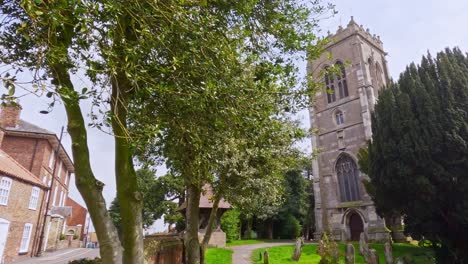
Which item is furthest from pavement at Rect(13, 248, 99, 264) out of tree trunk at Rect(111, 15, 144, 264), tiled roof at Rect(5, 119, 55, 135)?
tree trunk at Rect(111, 15, 144, 264)

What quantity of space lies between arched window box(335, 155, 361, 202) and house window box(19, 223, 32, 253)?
30.6 m

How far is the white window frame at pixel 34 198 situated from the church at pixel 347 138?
26.4 metres

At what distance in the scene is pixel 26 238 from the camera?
985 inches

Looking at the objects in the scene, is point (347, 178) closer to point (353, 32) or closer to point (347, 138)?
point (347, 138)

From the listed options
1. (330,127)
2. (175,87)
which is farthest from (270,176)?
(330,127)

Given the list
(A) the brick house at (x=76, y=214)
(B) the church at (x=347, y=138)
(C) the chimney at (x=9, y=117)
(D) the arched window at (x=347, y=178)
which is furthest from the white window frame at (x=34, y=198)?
(A) the brick house at (x=76, y=214)

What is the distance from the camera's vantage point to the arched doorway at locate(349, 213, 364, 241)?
32678 millimetres

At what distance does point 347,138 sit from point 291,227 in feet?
49.8

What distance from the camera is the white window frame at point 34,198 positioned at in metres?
25.5

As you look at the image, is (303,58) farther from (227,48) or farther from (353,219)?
(353,219)

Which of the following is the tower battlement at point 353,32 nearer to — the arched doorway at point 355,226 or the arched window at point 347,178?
the arched window at point 347,178

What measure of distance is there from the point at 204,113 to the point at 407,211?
1891 cm

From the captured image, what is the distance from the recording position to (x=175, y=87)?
507cm

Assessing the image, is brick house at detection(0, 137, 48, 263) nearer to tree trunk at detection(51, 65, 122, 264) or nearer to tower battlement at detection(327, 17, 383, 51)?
tree trunk at detection(51, 65, 122, 264)
